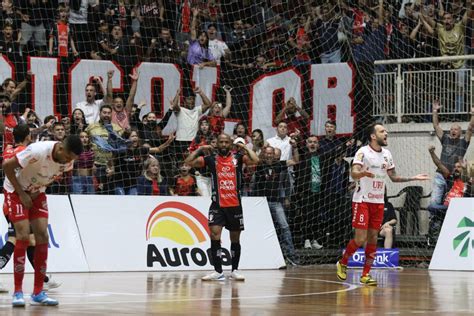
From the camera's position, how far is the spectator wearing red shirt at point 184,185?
23.0 m

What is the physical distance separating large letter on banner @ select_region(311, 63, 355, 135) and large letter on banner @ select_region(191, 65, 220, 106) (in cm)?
270

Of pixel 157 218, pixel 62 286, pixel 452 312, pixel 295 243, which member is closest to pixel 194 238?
pixel 157 218

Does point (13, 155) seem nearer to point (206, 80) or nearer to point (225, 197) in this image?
point (225, 197)

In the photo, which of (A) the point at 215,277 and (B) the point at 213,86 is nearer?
(A) the point at 215,277

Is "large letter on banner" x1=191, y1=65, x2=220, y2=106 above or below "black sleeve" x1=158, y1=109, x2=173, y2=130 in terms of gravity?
above

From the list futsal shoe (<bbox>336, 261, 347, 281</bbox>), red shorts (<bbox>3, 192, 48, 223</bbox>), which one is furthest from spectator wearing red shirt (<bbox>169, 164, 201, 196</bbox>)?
red shorts (<bbox>3, 192, 48, 223</bbox>)

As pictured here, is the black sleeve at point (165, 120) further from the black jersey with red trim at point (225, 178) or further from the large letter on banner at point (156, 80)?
the black jersey with red trim at point (225, 178)

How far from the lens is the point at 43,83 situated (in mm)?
23047

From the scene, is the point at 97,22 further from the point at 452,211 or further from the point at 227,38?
the point at 452,211

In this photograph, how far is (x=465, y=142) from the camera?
2497cm

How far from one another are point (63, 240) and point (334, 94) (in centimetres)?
944

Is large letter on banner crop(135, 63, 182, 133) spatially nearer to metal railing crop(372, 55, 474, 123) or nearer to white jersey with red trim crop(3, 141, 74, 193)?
Result: metal railing crop(372, 55, 474, 123)

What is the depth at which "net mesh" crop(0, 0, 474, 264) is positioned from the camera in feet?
74.4

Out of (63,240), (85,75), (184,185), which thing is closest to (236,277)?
(63,240)
